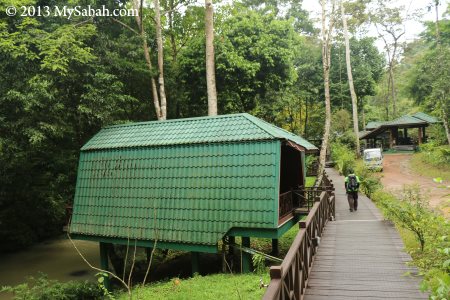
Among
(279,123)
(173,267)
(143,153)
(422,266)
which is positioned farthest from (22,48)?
(279,123)

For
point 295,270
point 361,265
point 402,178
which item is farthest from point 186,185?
point 402,178

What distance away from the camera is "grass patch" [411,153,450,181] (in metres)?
23.6

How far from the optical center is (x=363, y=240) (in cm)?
915

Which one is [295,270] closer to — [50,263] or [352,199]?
[352,199]

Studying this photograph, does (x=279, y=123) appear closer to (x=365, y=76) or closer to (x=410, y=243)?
(x=365, y=76)

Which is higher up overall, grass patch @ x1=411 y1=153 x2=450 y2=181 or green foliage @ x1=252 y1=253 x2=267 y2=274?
grass patch @ x1=411 y1=153 x2=450 y2=181

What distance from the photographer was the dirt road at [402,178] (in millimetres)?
18723

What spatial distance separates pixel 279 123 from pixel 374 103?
3362cm

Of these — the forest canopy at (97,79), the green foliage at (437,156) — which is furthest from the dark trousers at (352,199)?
the green foliage at (437,156)

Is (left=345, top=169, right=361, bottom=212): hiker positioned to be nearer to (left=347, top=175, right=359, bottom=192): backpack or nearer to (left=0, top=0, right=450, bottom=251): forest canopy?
(left=347, top=175, right=359, bottom=192): backpack

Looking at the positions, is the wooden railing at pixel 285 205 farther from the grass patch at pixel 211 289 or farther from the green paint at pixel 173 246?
the green paint at pixel 173 246

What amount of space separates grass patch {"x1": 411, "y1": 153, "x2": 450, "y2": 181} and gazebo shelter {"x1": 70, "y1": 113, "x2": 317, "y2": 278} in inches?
641

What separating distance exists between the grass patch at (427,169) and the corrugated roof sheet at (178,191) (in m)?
17.8

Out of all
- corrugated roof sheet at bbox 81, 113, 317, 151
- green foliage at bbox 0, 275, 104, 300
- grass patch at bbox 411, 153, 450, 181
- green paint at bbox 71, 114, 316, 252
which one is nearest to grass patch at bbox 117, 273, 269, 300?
green paint at bbox 71, 114, 316, 252
